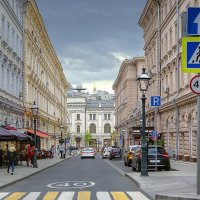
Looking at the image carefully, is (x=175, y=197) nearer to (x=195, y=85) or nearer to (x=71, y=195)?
(x=195, y=85)

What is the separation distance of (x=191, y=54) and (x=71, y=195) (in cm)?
592

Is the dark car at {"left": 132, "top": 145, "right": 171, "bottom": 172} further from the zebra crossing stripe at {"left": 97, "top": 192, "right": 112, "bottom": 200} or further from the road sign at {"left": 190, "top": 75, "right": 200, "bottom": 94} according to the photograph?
the road sign at {"left": 190, "top": 75, "right": 200, "bottom": 94}

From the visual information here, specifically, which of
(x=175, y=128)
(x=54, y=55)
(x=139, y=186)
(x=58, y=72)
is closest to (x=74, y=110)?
(x=58, y=72)

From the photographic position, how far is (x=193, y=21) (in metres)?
12.5

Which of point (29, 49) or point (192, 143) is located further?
point (29, 49)

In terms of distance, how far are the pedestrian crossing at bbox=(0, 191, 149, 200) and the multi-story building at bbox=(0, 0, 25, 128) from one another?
2144 cm

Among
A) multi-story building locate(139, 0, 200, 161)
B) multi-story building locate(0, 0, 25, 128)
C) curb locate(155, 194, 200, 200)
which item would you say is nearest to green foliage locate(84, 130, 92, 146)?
multi-story building locate(139, 0, 200, 161)

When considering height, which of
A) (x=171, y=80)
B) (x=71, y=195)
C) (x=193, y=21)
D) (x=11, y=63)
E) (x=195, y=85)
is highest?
(x=11, y=63)

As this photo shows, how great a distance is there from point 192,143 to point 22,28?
2142 centimetres

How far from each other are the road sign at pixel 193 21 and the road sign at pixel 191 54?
0.18 m

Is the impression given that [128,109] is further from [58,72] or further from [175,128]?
[175,128]

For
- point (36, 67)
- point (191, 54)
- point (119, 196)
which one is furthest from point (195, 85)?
point (36, 67)

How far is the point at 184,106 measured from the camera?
1533 inches

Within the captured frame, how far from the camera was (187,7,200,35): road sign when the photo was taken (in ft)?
40.9
